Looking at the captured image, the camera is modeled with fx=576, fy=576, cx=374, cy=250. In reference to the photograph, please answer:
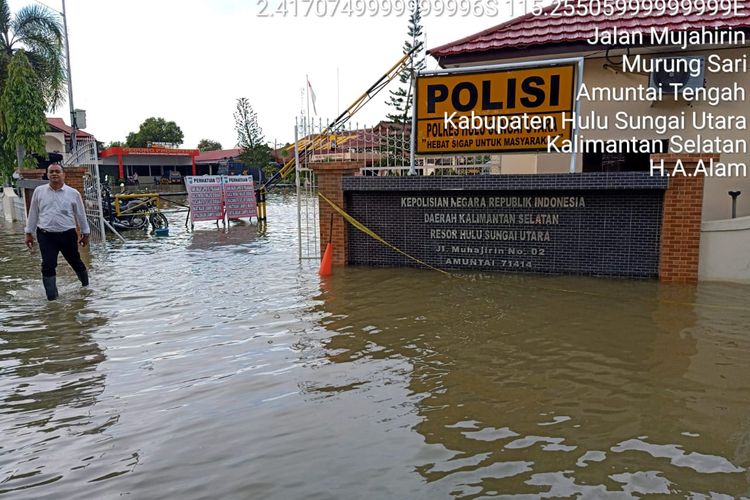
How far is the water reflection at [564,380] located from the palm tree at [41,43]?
1177 inches

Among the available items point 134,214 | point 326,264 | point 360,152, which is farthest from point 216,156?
point 326,264

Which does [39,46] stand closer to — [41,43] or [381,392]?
[41,43]

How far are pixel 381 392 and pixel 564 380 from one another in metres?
1.52

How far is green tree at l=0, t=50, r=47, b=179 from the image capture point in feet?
91.2

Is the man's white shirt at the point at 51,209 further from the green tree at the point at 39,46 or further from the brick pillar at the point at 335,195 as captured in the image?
the green tree at the point at 39,46

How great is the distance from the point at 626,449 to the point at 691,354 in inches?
84.9

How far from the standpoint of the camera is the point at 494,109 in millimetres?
9203

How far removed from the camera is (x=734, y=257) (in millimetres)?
8164

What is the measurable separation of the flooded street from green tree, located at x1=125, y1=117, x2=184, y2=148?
9011 centimetres

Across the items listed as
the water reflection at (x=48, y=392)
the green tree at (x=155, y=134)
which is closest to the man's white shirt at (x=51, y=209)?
the water reflection at (x=48, y=392)

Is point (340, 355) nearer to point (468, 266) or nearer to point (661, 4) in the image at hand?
point (468, 266)

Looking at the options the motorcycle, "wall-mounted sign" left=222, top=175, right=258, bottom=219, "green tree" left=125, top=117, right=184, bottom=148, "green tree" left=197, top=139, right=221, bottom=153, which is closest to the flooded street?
the motorcycle

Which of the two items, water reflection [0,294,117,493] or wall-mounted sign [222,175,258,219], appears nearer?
water reflection [0,294,117,493]

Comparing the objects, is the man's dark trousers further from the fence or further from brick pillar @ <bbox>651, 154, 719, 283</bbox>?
brick pillar @ <bbox>651, 154, 719, 283</bbox>
